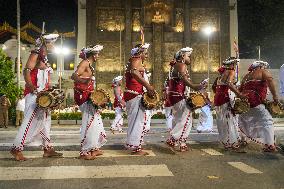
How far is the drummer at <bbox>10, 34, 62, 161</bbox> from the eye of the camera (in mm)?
7391

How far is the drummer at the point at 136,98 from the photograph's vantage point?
26.6ft

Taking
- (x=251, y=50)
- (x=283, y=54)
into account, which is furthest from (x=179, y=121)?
(x=251, y=50)

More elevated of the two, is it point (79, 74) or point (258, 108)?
point (79, 74)

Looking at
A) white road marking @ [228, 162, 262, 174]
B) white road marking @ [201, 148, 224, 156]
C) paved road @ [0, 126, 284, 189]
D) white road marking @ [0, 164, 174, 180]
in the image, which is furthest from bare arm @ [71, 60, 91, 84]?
white road marking @ [228, 162, 262, 174]

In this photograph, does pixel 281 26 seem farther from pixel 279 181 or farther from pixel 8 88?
pixel 279 181

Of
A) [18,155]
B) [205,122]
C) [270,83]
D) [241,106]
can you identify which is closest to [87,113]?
[18,155]

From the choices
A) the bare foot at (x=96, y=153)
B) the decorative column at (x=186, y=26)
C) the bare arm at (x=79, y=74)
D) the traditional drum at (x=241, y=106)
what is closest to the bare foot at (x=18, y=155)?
the bare foot at (x=96, y=153)

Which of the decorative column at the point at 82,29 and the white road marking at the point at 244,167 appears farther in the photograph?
the decorative column at the point at 82,29

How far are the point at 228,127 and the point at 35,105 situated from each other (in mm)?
4068

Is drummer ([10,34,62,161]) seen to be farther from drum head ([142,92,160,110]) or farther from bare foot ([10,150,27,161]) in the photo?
drum head ([142,92,160,110])

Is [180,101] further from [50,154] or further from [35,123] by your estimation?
[35,123]

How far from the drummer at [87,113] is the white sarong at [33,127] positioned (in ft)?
2.20

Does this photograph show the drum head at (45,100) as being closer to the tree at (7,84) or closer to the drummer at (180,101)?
the drummer at (180,101)

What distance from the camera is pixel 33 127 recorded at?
24.6 ft
